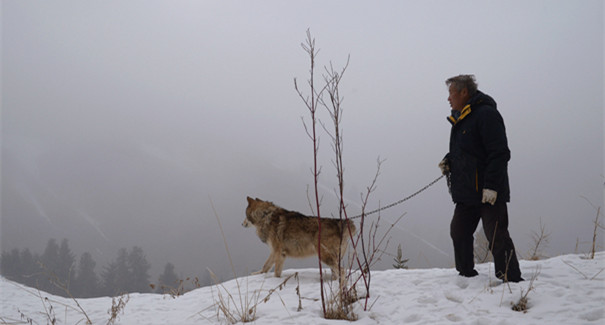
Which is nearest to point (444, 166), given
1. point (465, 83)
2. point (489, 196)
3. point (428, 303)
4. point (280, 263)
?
point (489, 196)

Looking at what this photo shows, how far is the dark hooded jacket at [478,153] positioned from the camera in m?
→ 3.58

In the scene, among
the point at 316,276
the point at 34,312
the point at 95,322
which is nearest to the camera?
the point at 95,322

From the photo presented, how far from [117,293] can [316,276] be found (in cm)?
305

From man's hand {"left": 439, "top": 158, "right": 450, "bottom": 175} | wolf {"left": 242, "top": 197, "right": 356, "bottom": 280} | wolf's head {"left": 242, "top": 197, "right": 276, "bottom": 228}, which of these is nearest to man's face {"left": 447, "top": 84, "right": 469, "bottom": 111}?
man's hand {"left": 439, "top": 158, "right": 450, "bottom": 175}

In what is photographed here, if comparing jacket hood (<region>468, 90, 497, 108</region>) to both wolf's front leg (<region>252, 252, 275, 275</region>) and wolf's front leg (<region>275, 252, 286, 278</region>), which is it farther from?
wolf's front leg (<region>252, 252, 275, 275</region>)

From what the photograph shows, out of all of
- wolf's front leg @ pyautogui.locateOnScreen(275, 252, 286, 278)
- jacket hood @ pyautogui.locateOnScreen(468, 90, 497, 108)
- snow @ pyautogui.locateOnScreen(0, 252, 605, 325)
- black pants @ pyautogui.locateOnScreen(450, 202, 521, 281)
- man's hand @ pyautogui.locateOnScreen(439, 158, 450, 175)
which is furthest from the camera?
wolf's front leg @ pyautogui.locateOnScreen(275, 252, 286, 278)

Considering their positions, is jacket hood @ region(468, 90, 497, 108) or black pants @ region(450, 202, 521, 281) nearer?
black pants @ region(450, 202, 521, 281)

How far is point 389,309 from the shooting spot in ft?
10.7

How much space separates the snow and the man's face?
220 centimetres

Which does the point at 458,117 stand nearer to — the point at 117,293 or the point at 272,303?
the point at 272,303

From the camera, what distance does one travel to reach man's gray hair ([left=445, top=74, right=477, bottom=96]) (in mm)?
4062

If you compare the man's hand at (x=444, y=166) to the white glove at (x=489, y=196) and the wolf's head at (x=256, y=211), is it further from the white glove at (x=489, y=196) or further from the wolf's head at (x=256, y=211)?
the wolf's head at (x=256, y=211)

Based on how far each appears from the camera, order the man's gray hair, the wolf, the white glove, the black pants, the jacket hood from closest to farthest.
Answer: the white glove
the black pants
the jacket hood
the man's gray hair
the wolf

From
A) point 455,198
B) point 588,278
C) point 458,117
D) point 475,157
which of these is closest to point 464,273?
point 455,198
